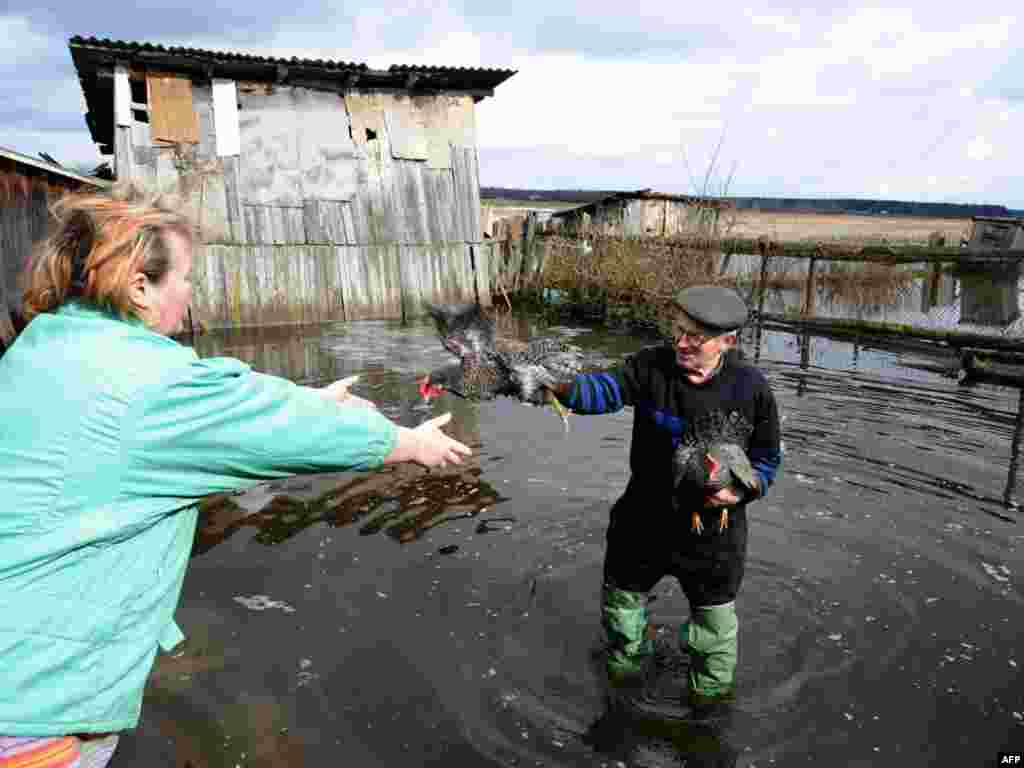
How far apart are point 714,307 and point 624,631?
5.73ft

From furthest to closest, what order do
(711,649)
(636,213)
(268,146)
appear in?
(636,213) < (268,146) < (711,649)

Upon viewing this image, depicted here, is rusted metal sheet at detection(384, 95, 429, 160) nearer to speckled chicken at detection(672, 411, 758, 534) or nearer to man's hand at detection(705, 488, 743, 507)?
speckled chicken at detection(672, 411, 758, 534)

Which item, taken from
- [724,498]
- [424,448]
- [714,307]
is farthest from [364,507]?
[424,448]

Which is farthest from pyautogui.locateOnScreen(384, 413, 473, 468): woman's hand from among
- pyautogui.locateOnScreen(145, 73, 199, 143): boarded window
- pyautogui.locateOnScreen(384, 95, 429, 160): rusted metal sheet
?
pyautogui.locateOnScreen(384, 95, 429, 160): rusted metal sheet

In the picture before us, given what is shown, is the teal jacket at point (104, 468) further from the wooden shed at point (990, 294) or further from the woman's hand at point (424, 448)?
the wooden shed at point (990, 294)

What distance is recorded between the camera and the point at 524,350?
4.06 meters

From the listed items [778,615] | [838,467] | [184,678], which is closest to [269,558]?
[184,678]

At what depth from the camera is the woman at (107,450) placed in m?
1.74

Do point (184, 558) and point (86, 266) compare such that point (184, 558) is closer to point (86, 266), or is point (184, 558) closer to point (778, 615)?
point (86, 266)

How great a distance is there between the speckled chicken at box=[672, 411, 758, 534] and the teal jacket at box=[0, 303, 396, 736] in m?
1.93

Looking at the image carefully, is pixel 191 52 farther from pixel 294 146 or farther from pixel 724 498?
pixel 724 498

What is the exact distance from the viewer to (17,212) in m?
10.4

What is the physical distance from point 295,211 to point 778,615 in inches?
589

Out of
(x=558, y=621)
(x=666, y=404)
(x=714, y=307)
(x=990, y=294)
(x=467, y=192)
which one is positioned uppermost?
(x=467, y=192)
